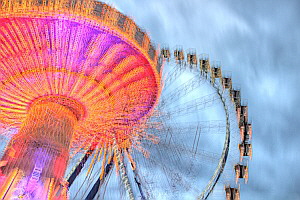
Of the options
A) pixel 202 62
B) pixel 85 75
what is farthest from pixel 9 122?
pixel 202 62

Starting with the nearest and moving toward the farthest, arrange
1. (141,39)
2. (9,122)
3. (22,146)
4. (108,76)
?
(22,146) → (141,39) → (108,76) → (9,122)

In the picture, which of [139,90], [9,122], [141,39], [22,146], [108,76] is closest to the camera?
[22,146]

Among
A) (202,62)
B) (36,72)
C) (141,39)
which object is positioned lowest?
(36,72)

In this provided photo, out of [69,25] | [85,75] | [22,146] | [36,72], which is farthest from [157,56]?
[22,146]

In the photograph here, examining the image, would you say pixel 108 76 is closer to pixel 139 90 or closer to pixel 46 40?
pixel 139 90

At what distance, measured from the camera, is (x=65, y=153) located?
12078 millimetres

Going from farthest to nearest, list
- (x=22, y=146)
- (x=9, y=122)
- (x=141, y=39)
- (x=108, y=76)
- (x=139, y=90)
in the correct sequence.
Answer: (x=9, y=122) → (x=139, y=90) → (x=108, y=76) → (x=141, y=39) → (x=22, y=146)

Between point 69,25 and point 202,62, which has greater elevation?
point 202,62

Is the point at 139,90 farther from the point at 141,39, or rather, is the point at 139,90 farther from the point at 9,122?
the point at 9,122

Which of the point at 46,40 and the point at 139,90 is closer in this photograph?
the point at 46,40

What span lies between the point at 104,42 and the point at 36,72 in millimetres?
3167

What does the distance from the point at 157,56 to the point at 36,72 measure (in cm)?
507

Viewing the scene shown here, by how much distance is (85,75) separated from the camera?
12641 mm

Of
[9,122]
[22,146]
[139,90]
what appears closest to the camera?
[22,146]
